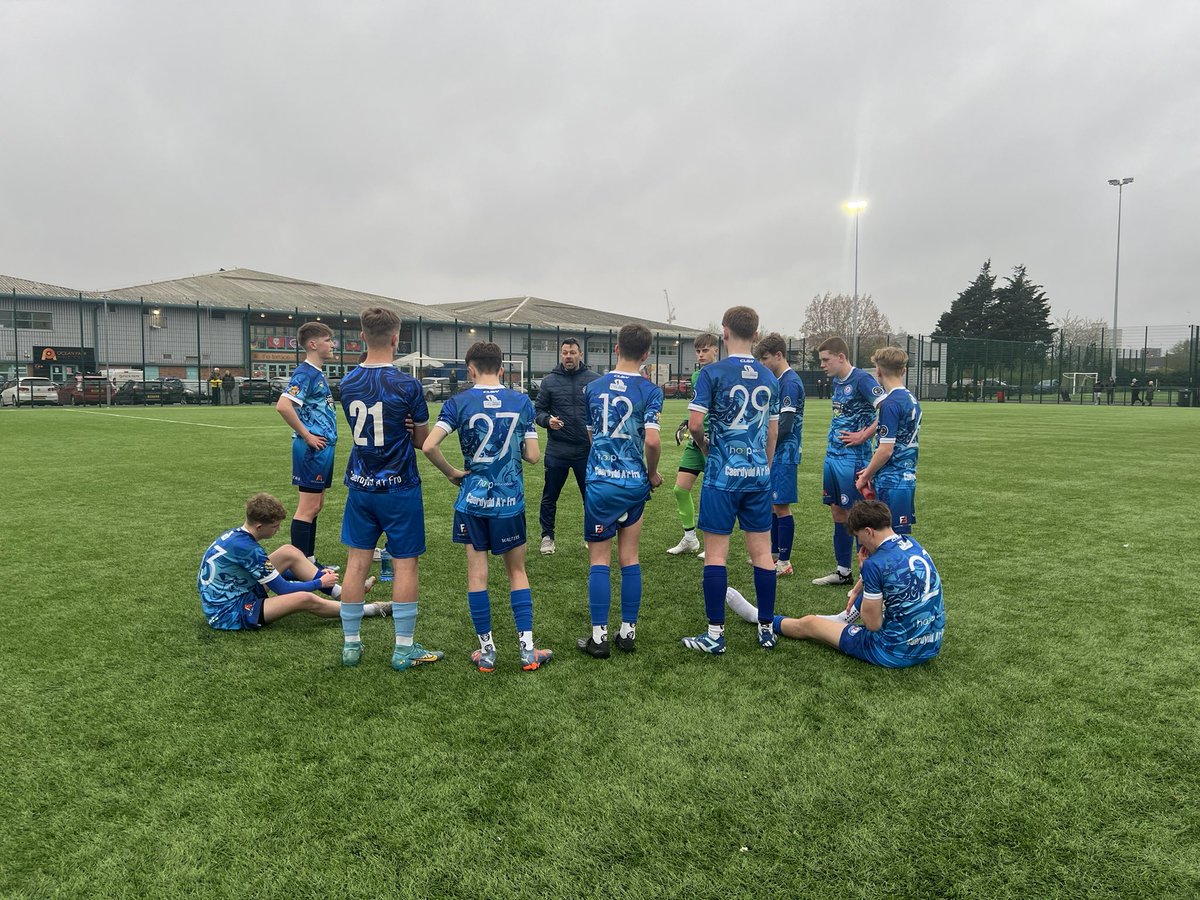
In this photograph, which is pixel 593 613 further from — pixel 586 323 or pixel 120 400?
pixel 586 323

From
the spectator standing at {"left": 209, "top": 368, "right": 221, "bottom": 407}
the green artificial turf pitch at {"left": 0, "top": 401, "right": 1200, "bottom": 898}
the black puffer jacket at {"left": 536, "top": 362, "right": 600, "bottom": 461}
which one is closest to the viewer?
the green artificial turf pitch at {"left": 0, "top": 401, "right": 1200, "bottom": 898}

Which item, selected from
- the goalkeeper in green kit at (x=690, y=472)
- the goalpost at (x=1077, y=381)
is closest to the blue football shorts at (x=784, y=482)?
the goalkeeper in green kit at (x=690, y=472)

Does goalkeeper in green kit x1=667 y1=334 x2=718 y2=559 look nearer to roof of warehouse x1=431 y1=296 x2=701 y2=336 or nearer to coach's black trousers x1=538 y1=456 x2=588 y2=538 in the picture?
coach's black trousers x1=538 y1=456 x2=588 y2=538

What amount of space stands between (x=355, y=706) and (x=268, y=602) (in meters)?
1.50

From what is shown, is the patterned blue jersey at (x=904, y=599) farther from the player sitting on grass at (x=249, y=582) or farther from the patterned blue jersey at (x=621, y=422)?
the player sitting on grass at (x=249, y=582)

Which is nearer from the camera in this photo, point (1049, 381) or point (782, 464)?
point (782, 464)

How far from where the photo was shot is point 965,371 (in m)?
49.1

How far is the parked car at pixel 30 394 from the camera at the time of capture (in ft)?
104

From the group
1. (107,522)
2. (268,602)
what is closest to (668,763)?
(268,602)

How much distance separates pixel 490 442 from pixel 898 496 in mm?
3027

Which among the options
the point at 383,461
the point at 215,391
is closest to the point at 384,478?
the point at 383,461

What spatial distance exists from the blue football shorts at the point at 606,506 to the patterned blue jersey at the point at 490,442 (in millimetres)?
493

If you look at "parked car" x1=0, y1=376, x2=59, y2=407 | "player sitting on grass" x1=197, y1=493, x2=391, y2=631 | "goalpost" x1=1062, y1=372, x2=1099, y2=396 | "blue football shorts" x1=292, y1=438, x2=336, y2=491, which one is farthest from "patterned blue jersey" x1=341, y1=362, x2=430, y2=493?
"goalpost" x1=1062, y1=372, x2=1099, y2=396

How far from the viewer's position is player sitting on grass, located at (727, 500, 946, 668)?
3877mm
